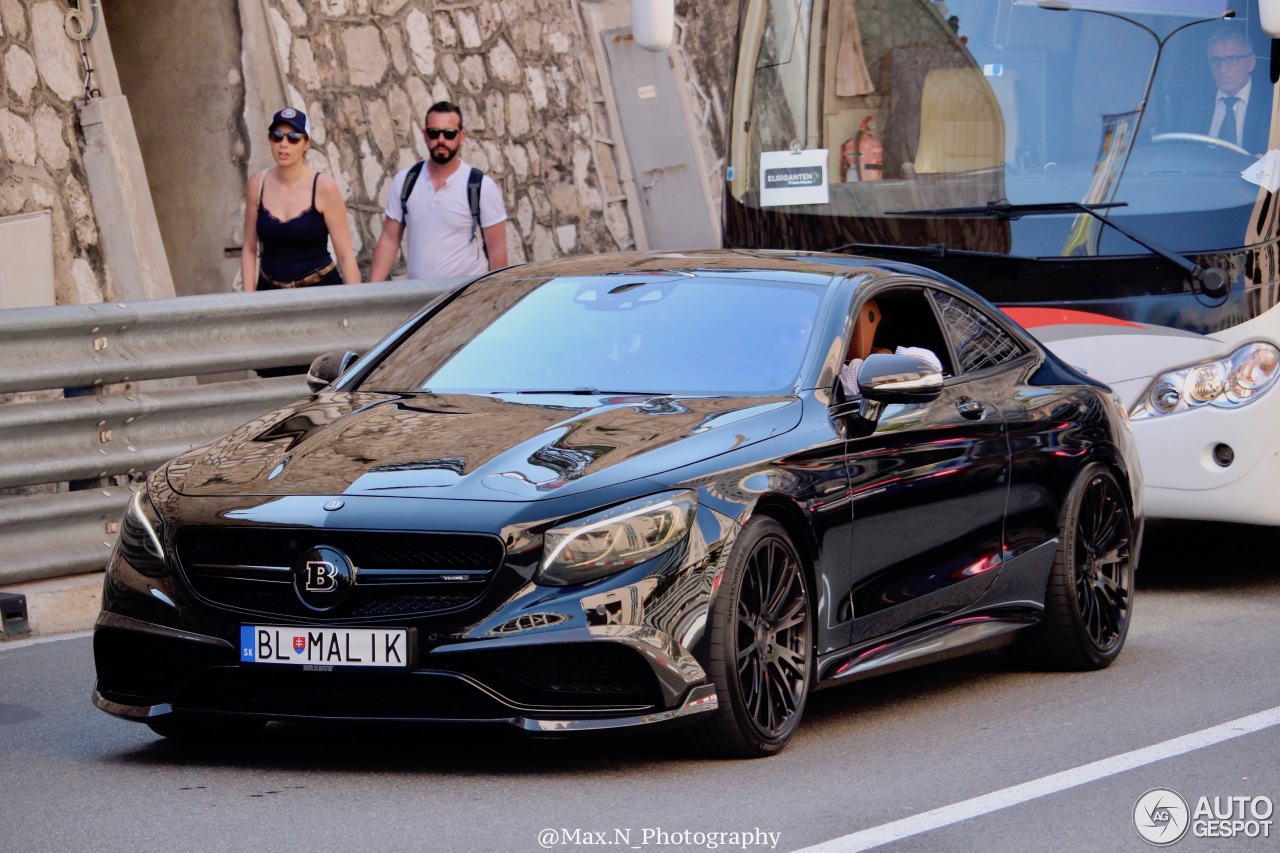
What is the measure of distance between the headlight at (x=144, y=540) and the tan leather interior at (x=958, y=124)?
5633mm

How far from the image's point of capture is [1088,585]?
26.5ft

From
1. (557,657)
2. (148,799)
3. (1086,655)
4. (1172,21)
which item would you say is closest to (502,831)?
(557,657)

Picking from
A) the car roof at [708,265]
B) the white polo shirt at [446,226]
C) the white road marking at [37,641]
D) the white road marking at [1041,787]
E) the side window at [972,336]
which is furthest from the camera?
the white polo shirt at [446,226]

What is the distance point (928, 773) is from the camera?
20.1ft

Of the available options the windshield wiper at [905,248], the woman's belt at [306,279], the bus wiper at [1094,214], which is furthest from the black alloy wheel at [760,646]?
the woman's belt at [306,279]

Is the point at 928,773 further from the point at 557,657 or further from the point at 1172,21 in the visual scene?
the point at 1172,21

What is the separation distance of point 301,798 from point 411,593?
0.61 m

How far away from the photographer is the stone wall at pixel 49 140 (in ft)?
41.3

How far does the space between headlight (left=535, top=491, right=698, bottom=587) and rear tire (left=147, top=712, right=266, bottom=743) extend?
1030 mm

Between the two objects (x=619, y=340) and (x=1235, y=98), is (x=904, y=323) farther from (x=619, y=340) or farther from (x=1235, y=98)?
(x=1235, y=98)

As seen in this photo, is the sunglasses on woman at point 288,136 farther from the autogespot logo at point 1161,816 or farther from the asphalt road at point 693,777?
the autogespot logo at point 1161,816

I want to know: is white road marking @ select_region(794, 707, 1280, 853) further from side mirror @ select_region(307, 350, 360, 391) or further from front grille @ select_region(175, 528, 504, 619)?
side mirror @ select_region(307, 350, 360, 391)

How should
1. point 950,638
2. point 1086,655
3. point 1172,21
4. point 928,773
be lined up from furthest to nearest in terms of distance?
point 1172,21
point 1086,655
point 950,638
point 928,773

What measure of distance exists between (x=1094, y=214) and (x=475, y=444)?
4935 millimetres
